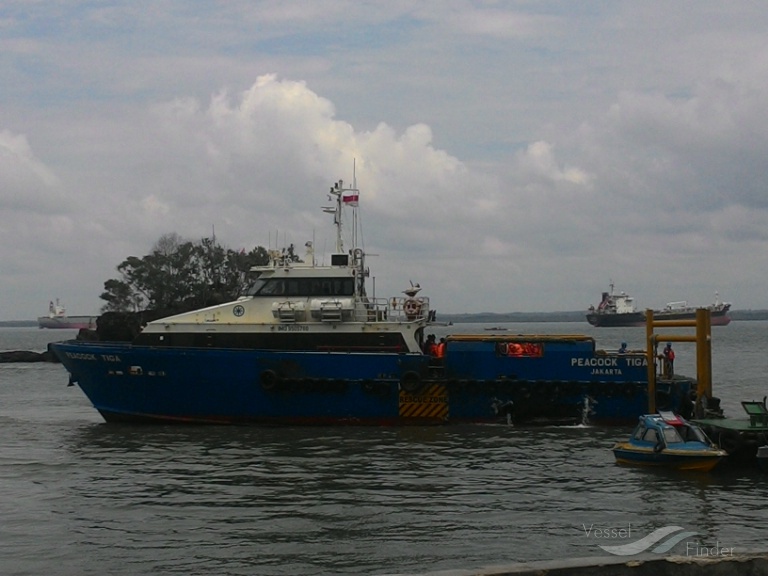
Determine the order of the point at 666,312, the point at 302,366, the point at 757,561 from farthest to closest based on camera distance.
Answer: the point at 666,312 → the point at 302,366 → the point at 757,561

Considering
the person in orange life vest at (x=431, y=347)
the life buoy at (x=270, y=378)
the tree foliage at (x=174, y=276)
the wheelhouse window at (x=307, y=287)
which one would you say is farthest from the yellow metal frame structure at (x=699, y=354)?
the tree foliage at (x=174, y=276)

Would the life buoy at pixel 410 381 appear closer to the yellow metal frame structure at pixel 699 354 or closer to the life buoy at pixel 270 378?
the life buoy at pixel 270 378

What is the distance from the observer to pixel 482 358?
24.7 metres

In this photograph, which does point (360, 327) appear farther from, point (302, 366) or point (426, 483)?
point (426, 483)

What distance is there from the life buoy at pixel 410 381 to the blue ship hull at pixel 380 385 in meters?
0.03

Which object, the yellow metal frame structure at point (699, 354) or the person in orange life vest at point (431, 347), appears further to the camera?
the person in orange life vest at point (431, 347)

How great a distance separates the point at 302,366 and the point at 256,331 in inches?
75.9

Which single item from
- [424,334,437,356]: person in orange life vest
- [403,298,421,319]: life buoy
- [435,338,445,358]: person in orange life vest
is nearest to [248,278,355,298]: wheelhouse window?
[403,298,421,319]: life buoy

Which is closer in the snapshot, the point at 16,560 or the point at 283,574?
the point at 283,574

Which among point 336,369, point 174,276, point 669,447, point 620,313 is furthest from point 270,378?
point 620,313

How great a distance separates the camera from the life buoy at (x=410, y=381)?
2422 centimetres

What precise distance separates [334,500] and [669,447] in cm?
687

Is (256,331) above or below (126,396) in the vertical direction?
above

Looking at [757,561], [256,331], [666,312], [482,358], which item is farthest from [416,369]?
[666,312]
